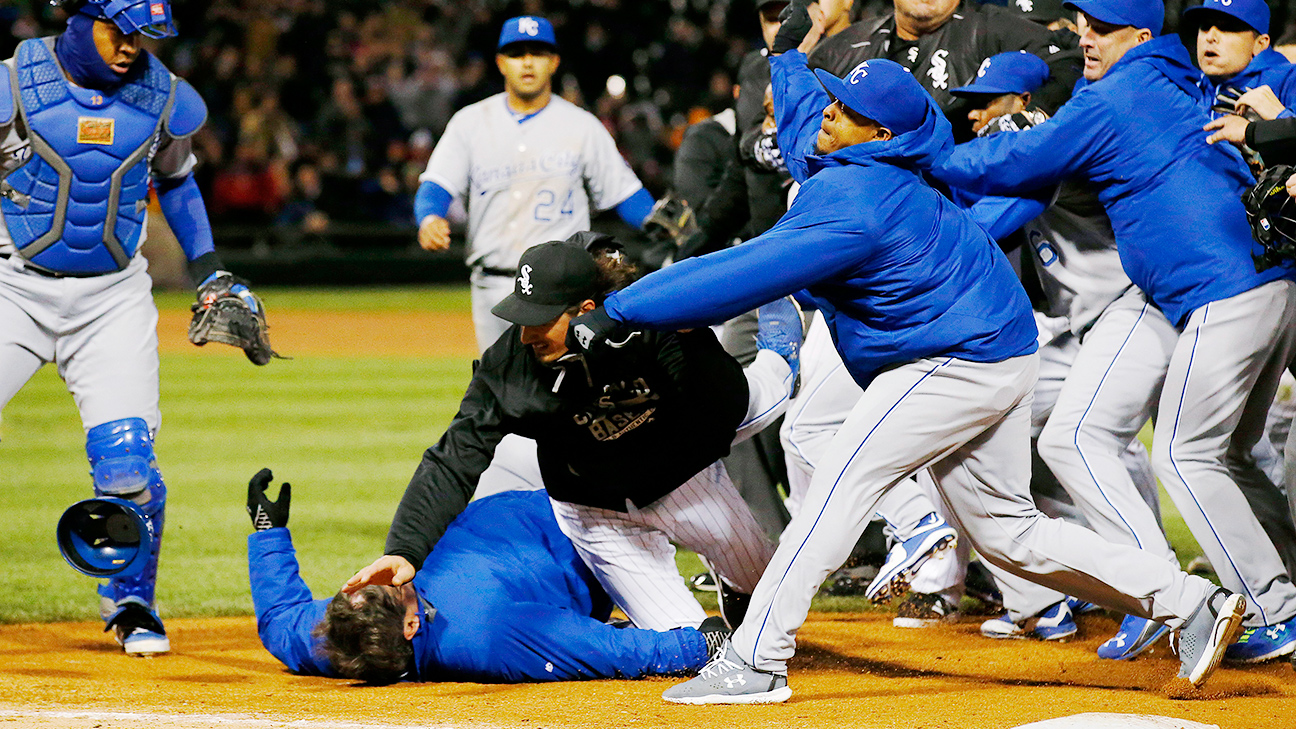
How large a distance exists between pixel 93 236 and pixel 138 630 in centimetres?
132

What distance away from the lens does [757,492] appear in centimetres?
619

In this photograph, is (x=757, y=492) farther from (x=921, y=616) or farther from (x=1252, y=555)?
(x=1252, y=555)

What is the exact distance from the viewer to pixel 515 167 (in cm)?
682

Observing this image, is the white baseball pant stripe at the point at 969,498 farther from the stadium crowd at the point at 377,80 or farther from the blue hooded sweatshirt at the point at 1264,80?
the stadium crowd at the point at 377,80

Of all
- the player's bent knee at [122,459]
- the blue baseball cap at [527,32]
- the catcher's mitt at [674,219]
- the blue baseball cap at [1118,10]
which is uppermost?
the blue baseball cap at [527,32]

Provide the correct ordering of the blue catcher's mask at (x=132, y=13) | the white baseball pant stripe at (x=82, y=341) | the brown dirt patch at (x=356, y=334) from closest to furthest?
the blue catcher's mask at (x=132, y=13)
the white baseball pant stripe at (x=82, y=341)
the brown dirt patch at (x=356, y=334)

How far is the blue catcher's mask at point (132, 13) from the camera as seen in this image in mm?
4629

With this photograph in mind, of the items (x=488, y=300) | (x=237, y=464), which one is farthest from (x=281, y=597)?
(x=237, y=464)

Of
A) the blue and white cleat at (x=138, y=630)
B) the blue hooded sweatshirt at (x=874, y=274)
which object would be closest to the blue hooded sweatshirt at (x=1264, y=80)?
the blue hooded sweatshirt at (x=874, y=274)

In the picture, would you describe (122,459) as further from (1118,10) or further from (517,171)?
(1118,10)

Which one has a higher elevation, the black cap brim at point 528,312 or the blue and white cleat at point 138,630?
the black cap brim at point 528,312

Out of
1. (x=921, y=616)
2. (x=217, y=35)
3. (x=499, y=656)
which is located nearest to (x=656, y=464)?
(x=499, y=656)

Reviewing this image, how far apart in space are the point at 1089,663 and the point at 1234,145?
1.64 meters

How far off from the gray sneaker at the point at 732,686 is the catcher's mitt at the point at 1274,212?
1.86 meters
